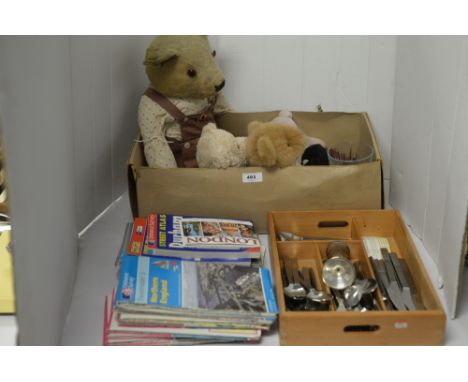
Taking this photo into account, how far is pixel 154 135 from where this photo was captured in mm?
1354

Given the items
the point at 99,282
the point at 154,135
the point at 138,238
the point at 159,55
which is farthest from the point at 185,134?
the point at 99,282

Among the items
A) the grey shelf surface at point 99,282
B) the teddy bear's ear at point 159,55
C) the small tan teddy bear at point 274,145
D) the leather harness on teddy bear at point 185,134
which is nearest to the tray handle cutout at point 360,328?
the grey shelf surface at point 99,282

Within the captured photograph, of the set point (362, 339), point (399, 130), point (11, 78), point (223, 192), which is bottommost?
point (362, 339)

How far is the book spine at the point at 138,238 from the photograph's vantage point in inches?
46.5

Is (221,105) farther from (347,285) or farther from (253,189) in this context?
(347,285)


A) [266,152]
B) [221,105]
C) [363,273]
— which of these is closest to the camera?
[363,273]

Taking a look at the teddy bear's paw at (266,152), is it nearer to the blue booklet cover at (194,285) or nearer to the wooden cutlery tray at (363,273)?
the wooden cutlery tray at (363,273)

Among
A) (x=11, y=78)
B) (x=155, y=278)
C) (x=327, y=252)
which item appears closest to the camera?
(x=11, y=78)

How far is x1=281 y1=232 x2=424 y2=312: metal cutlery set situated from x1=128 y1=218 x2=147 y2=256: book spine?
0.27 metres

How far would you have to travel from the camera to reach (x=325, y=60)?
5.11 feet

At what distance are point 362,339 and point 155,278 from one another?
350mm

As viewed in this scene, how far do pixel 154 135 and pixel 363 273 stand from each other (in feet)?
1.70
